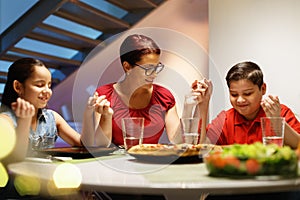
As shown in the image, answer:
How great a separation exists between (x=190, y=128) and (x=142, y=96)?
0.87 m

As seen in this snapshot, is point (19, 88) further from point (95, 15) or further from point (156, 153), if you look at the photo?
point (95, 15)

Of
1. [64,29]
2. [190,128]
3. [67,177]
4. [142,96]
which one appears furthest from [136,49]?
[64,29]

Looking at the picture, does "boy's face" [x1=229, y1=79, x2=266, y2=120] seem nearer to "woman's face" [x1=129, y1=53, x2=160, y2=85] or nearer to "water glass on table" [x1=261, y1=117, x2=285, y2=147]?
"woman's face" [x1=129, y1=53, x2=160, y2=85]

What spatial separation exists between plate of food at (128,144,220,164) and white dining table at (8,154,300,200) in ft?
0.08

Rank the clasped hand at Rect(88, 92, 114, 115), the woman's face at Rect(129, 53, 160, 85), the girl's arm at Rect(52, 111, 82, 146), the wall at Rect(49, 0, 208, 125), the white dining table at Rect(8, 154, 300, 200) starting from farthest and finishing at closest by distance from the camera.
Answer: the wall at Rect(49, 0, 208, 125)
the woman's face at Rect(129, 53, 160, 85)
the girl's arm at Rect(52, 111, 82, 146)
the clasped hand at Rect(88, 92, 114, 115)
the white dining table at Rect(8, 154, 300, 200)

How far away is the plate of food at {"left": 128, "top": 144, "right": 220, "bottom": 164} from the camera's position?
1.55 metres

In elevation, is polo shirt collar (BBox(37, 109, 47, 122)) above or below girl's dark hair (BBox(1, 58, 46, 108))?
below

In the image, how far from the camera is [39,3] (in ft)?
14.4

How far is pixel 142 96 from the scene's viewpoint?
2.67 meters

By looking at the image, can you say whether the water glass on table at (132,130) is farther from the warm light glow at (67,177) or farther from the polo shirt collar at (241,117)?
the polo shirt collar at (241,117)

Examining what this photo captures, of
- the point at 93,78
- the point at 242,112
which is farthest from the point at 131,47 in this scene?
the point at 93,78

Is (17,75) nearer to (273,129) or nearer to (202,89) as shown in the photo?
(202,89)

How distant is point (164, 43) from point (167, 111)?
2.51 meters

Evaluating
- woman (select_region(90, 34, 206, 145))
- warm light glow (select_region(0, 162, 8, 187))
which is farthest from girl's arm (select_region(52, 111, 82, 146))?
warm light glow (select_region(0, 162, 8, 187))
